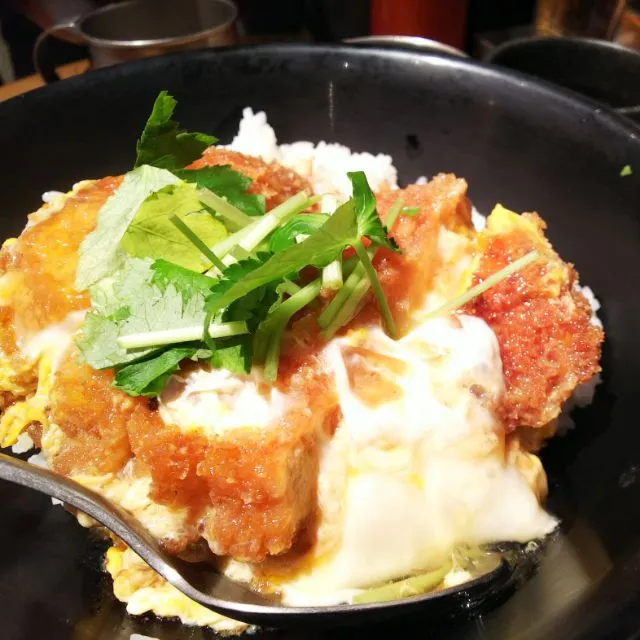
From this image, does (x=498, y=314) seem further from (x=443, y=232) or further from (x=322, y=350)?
(x=322, y=350)

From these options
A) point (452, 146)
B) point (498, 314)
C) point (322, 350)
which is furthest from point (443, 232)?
point (452, 146)

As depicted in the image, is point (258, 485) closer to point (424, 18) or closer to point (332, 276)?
point (332, 276)

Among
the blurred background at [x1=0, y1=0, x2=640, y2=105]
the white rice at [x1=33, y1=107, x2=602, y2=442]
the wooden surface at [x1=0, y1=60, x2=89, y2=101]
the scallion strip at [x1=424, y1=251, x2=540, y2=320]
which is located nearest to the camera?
the scallion strip at [x1=424, y1=251, x2=540, y2=320]

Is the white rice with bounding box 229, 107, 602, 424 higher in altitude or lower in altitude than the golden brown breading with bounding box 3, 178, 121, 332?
lower

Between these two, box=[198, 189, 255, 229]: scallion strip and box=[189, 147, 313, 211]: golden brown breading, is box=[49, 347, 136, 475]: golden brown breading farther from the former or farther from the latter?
box=[189, 147, 313, 211]: golden brown breading

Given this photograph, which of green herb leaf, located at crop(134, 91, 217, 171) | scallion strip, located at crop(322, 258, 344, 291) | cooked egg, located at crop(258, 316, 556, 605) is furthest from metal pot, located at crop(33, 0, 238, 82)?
cooked egg, located at crop(258, 316, 556, 605)

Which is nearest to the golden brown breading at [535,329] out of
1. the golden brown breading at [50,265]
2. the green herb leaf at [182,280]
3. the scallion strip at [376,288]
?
the scallion strip at [376,288]
